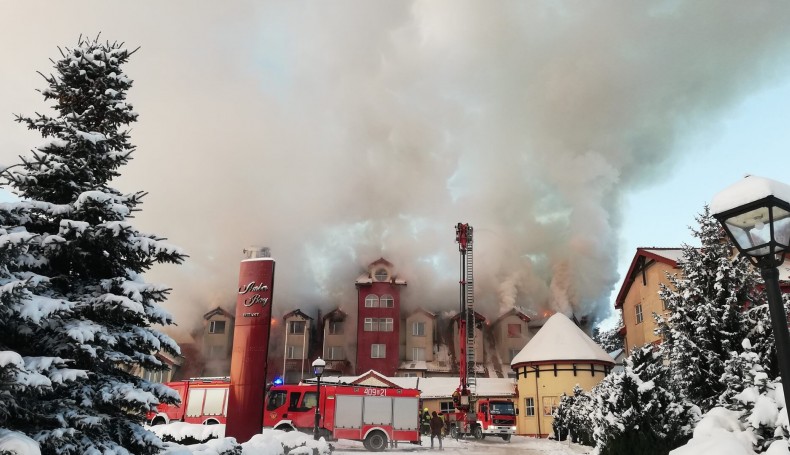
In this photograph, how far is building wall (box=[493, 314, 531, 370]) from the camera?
201 feet

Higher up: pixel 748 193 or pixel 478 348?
pixel 478 348

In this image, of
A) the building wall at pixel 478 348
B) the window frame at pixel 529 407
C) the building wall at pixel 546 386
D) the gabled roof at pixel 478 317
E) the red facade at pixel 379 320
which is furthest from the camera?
the gabled roof at pixel 478 317

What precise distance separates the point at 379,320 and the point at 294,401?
32255mm

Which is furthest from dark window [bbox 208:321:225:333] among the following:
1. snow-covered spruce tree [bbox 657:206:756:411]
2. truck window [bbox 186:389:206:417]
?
snow-covered spruce tree [bbox 657:206:756:411]

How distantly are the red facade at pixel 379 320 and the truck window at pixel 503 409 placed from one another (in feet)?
72.9

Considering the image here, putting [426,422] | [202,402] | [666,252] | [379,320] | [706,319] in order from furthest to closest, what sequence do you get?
1. [379,320]
2. [426,422]
3. [666,252]
4. [202,402]
5. [706,319]

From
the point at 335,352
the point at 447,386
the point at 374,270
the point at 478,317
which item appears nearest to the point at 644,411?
the point at 447,386

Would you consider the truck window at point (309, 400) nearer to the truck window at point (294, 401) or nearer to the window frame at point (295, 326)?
the truck window at point (294, 401)

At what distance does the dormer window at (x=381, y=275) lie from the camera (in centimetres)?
6316

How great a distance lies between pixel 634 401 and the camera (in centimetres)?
1423

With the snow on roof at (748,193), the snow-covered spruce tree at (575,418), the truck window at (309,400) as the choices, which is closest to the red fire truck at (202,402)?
the truck window at (309,400)

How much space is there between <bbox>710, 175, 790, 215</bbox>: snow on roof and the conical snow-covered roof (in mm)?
35991

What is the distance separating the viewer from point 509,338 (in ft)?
203

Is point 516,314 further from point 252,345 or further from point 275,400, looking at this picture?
point 252,345
